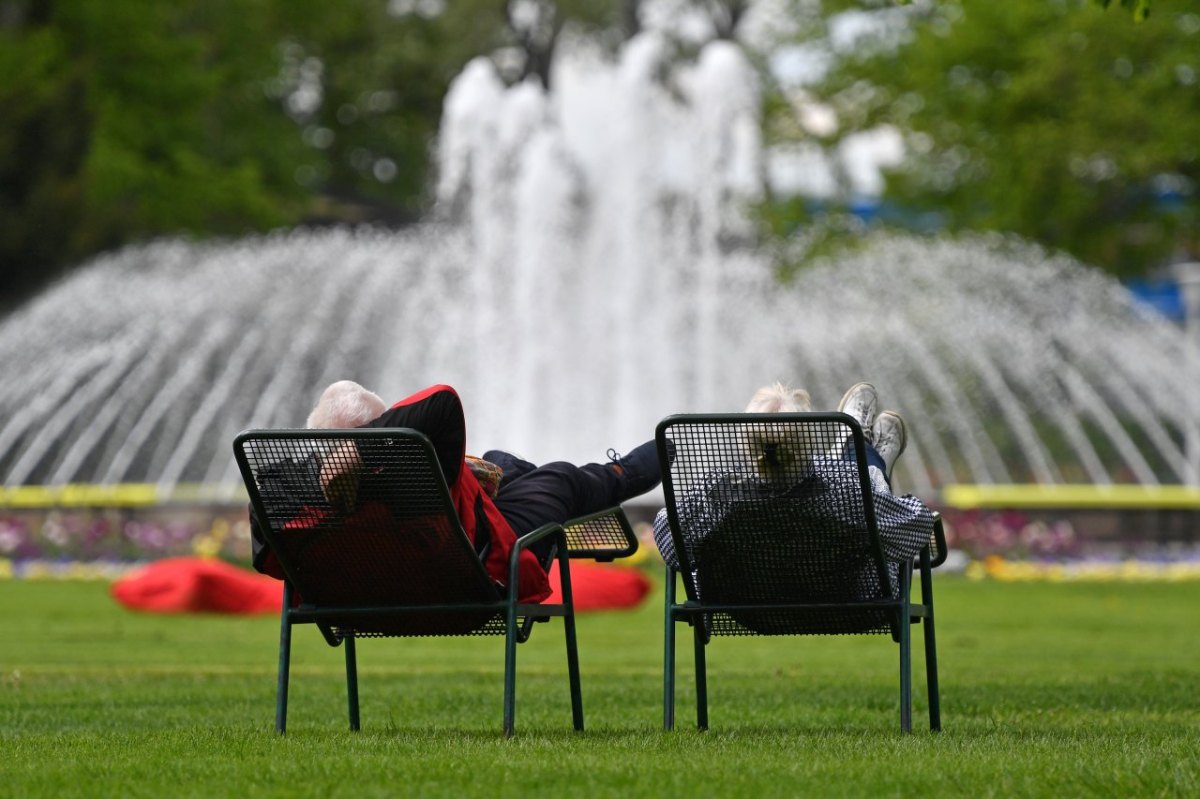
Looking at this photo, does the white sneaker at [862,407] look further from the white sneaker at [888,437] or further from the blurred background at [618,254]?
the blurred background at [618,254]

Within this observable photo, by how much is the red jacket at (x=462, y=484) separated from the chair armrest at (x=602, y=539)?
14.4 inches

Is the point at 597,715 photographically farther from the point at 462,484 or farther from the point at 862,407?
the point at 862,407

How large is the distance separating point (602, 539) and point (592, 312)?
1673 centimetres

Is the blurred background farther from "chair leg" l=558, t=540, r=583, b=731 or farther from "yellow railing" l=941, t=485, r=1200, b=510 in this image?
"chair leg" l=558, t=540, r=583, b=731

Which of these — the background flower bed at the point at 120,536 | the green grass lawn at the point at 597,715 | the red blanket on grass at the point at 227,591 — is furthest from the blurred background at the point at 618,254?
A: the green grass lawn at the point at 597,715

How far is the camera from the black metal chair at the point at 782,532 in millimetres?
5773

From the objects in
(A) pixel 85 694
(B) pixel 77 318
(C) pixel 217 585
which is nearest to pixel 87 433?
(B) pixel 77 318

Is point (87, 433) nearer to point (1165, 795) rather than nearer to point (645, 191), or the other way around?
point (645, 191)

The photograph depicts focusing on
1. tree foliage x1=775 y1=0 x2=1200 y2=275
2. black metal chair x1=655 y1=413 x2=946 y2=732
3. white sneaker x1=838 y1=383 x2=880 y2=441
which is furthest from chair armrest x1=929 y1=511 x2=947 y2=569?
tree foliage x1=775 y1=0 x2=1200 y2=275

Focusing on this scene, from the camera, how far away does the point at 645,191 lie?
984 inches

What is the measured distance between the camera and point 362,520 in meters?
5.84

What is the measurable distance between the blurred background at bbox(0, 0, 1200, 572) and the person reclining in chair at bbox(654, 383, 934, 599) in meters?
13.1

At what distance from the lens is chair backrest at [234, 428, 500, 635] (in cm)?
571

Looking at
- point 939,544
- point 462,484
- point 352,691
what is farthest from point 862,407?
point 352,691
